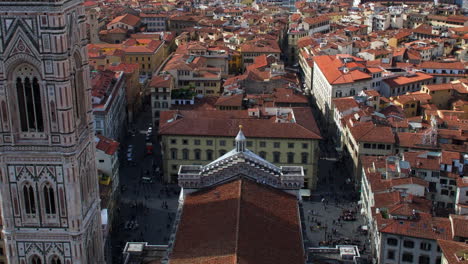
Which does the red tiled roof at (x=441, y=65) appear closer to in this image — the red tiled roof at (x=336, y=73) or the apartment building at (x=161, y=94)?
the red tiled roof at (x=336, y=73)

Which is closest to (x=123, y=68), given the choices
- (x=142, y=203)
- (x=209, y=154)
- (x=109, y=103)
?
(x=109, y=103)

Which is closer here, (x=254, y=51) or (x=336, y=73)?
(x=336, y=73)

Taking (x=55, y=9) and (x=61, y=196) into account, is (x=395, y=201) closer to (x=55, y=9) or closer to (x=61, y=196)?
(x=61, y=196)

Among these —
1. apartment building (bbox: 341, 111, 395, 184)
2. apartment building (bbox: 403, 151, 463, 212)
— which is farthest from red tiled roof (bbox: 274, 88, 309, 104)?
apartment building (bbox: 403, 151, 463, 212)

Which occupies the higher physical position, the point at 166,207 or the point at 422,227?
the point at 422,227

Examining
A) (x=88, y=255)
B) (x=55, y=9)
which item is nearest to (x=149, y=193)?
(x=88, y=255)

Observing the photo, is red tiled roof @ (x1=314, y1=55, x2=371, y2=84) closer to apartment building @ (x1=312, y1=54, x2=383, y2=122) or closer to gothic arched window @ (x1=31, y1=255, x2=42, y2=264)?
apartment building @ (x1=312, y1=54, x2=383, y2=122)

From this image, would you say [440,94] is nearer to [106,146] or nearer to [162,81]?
[162,81]
